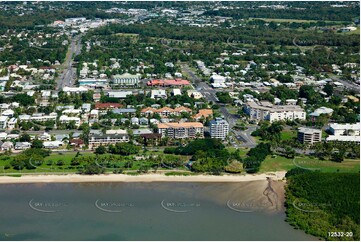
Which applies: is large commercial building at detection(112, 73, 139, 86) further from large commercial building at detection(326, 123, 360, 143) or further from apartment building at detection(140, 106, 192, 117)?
large commercial building at detection(326, 123, 360, 143)

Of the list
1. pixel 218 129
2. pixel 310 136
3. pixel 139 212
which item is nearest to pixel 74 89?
pixel 218 129

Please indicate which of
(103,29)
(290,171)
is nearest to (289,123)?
(290,171)

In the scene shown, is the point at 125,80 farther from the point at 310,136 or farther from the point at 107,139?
the point at 310,136

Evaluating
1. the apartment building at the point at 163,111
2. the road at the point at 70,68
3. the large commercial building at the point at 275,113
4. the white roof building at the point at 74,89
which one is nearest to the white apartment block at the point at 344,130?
the large commercial building at the point at 275,113

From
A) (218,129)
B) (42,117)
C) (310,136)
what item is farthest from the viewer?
(42,117)

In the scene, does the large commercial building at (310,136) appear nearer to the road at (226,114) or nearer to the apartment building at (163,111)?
the road at (226,114)
